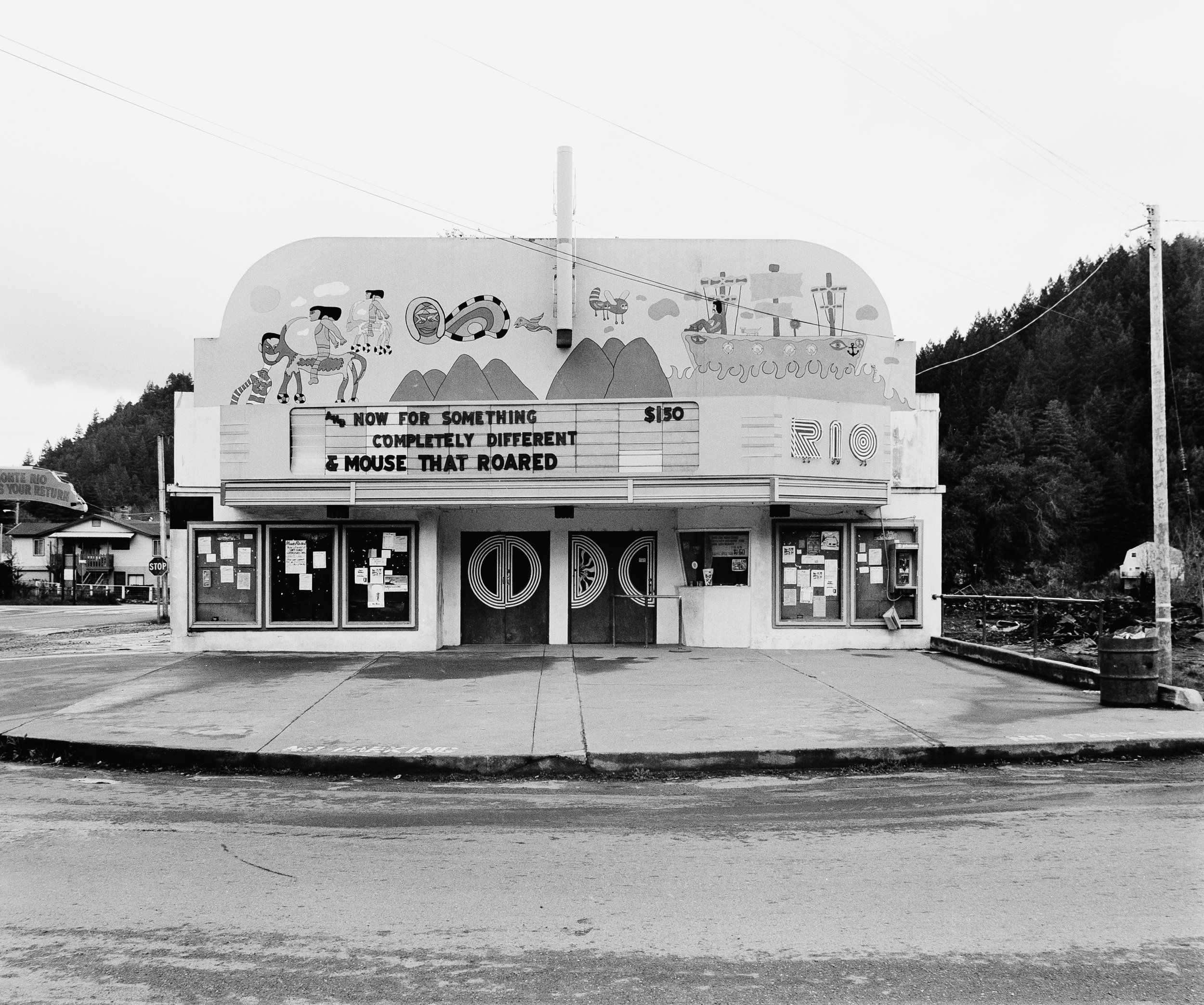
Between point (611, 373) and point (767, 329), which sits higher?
point (767, 329)

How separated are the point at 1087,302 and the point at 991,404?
1675cm

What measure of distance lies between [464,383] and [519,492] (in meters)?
2.66

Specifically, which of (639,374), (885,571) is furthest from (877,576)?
(639,374)

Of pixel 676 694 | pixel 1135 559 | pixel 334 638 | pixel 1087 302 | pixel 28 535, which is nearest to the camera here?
pixel 676 694

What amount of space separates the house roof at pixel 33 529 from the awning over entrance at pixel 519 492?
255 ft

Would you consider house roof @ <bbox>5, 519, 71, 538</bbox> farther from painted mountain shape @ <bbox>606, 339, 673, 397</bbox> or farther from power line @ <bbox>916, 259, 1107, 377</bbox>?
painted mountain shape @ <bbox>606, 339, 673, 397</bbox>

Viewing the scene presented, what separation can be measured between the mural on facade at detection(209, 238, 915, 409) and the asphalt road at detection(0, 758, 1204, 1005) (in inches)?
408

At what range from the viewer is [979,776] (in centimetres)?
891

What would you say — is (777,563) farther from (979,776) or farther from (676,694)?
(979,776)

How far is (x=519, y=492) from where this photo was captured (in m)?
16.5

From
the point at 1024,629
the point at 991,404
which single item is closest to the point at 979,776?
the point at 1024,629

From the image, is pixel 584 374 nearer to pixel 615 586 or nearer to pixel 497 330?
pixel 497 330

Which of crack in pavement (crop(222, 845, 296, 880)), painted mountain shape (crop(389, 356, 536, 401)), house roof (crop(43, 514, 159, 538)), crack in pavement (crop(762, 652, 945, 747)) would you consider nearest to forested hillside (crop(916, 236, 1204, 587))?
crack in pavement (crop(762, 652, 945, 747))

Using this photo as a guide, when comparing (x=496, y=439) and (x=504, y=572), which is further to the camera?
(x=504, y=572)
